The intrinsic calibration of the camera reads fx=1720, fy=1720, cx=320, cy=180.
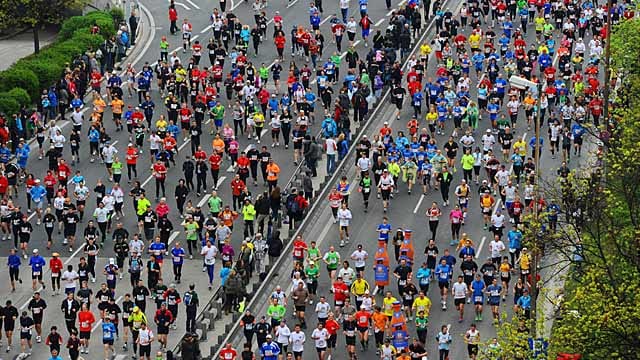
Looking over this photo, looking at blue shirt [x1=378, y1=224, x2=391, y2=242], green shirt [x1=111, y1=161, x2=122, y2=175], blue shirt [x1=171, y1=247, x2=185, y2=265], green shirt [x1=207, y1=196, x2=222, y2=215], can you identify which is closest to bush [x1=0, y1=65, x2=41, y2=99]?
green shirt [x1=111, y1=161, x2=122, y2=175]

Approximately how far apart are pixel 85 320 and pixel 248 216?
7.78m

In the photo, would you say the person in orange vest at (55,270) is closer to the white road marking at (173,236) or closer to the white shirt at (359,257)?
the white road marking at (173,236)

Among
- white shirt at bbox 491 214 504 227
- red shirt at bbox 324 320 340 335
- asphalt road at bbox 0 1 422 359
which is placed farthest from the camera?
white shirt at bbox 491 214 504 227

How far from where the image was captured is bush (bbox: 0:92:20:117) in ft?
195

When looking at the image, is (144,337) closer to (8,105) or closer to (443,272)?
(443,272)

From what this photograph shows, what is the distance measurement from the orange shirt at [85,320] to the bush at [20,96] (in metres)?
17.6

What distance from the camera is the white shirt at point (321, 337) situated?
4312 cm

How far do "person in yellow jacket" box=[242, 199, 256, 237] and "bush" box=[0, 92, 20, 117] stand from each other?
1267cm

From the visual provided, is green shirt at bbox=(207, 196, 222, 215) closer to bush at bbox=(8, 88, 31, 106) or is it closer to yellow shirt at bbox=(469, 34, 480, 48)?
bush at bbox=(8, 88, 31, 106)

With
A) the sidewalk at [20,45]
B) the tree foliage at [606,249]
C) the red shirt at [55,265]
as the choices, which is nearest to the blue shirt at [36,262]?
the red shirt at [55,265]

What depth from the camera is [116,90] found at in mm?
60562

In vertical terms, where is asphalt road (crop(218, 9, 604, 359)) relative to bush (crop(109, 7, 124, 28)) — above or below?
below

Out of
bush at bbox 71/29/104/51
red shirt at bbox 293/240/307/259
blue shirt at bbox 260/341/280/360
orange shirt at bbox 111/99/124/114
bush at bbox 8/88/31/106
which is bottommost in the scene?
blue shirt at bbox 260/341/280/360

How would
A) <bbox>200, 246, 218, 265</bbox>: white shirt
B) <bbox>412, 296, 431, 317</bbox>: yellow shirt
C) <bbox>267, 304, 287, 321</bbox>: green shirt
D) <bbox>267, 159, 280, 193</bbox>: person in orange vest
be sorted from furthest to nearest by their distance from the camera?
<bbox>267, 159, 280, 193</bbox>: person in orange vest, <bbox>200, 246, 218, 265</bbox>: white shirt, <bbox>267, 304, 287, 321</bbox>: green shirt, <bbox>412, 296, 431, 317</bbox>: yellow shirt
